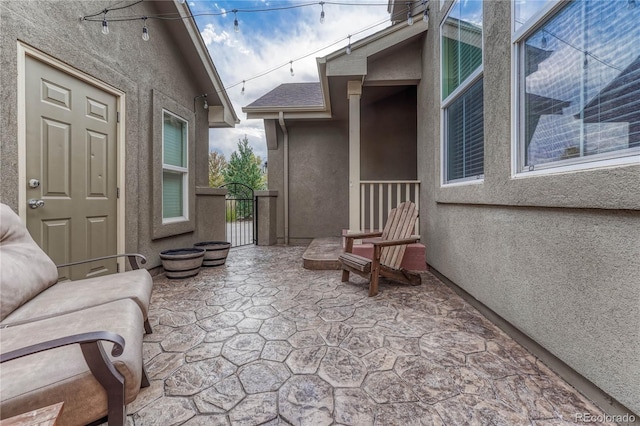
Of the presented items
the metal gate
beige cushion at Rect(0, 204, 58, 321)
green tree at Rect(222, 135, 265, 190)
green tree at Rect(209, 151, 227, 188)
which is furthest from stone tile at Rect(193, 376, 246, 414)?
green tree at Rect(209, 151, 227, 188)

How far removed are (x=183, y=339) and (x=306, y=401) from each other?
1199 mm

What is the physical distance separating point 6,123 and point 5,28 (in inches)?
30.1

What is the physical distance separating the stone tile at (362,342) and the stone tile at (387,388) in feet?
0.84

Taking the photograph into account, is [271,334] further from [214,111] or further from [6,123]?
[214,111]

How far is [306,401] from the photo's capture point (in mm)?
1458

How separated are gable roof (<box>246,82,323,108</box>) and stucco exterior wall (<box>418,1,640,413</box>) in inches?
165

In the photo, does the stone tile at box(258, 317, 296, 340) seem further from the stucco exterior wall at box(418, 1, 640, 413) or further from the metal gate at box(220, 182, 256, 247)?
the metal gate at box(220, 182, 256, 247)

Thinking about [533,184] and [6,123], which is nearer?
[533,184]

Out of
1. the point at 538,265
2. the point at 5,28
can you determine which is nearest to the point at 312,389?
the point at 538,265

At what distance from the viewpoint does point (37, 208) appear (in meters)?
2.49

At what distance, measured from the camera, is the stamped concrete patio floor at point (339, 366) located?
4.51ft

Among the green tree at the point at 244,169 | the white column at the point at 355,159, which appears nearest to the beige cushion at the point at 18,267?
the white column at the point at 355,159

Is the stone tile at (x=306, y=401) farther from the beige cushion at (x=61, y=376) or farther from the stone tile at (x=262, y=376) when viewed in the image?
the beige cushion at (x=61, y=376)

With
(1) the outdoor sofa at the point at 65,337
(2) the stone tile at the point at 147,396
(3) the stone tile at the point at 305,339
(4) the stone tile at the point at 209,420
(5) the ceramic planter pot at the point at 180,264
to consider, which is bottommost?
(4) the stone tile at the point at 209,420
